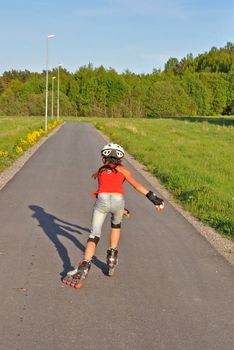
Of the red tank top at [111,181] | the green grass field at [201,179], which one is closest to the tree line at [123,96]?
the green grass field at [201,179]

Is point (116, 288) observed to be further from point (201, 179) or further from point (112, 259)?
point (201, 179)

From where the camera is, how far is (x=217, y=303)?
16.9ft

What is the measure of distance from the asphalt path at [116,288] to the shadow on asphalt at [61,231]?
0.02 metres

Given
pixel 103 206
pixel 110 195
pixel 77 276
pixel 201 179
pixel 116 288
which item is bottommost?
pixel 201 179

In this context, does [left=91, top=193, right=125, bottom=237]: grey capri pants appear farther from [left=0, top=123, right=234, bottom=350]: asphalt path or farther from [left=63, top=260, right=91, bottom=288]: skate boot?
[left=0, top=123, right=234, bottom=350]: asphalt path

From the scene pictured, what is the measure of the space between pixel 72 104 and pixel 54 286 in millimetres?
114964

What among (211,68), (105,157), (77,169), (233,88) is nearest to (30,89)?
(233,88)

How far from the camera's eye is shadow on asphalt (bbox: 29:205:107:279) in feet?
21.1

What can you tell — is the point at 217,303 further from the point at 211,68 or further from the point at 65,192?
the point at 211,68

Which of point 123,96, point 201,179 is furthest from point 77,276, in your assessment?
point 123,96

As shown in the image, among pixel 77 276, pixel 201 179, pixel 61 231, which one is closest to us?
pixel 77 276

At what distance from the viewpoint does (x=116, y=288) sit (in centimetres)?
552

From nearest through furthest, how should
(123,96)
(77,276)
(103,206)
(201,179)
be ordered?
(77,276) → (103,206) → (201,179) → (123,96)

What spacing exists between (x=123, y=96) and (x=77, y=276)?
120 metres
